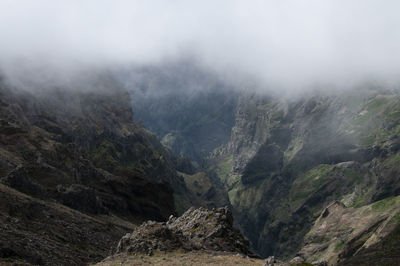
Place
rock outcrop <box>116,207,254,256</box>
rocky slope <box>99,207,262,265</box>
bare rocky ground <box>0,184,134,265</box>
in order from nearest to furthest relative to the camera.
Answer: rocky slope <box>99,207,262,265</box>
rock outcrop <box>116,207,254,256</box>
bare rocky ground <box>0,184,134,265</box>

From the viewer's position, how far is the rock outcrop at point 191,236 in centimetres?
6950

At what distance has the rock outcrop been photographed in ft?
228

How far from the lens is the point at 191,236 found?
86562mm

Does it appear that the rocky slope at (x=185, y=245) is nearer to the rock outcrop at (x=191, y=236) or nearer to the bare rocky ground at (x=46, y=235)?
the rock outcrop at (x=191, y=236)

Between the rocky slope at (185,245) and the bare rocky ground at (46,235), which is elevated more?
the bare rocky ground at (46,235)

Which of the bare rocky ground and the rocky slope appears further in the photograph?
the bare rocky ground

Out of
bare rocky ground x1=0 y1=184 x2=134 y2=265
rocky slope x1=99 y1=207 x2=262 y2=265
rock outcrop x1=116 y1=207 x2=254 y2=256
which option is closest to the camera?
rocky slope x1=99 y1=207 x2=262 y2=265

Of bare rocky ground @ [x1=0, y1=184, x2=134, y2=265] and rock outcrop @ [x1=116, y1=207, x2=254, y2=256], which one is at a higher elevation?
bare rocky ground @ [x1=0, y1=184, x2=134, y2=265]

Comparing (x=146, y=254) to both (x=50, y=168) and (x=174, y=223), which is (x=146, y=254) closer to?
(x=174, y=223)

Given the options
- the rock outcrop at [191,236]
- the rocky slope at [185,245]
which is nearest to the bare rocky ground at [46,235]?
the rocky slope at [185,245]

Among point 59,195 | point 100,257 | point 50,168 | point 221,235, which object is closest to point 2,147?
point 50,168

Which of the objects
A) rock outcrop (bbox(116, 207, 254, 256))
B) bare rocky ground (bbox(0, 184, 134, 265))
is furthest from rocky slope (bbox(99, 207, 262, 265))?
bare rocky ground (bbox(0, 184, 134, 265))

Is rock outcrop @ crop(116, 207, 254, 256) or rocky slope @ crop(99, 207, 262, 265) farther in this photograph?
rock outcrop @ crop(116, 207, 254, 256)

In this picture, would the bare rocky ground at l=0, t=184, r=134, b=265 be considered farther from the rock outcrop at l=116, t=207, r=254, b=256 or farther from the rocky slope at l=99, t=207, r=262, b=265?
the rock outcrop at l=116, t=207, r=254, b=256
